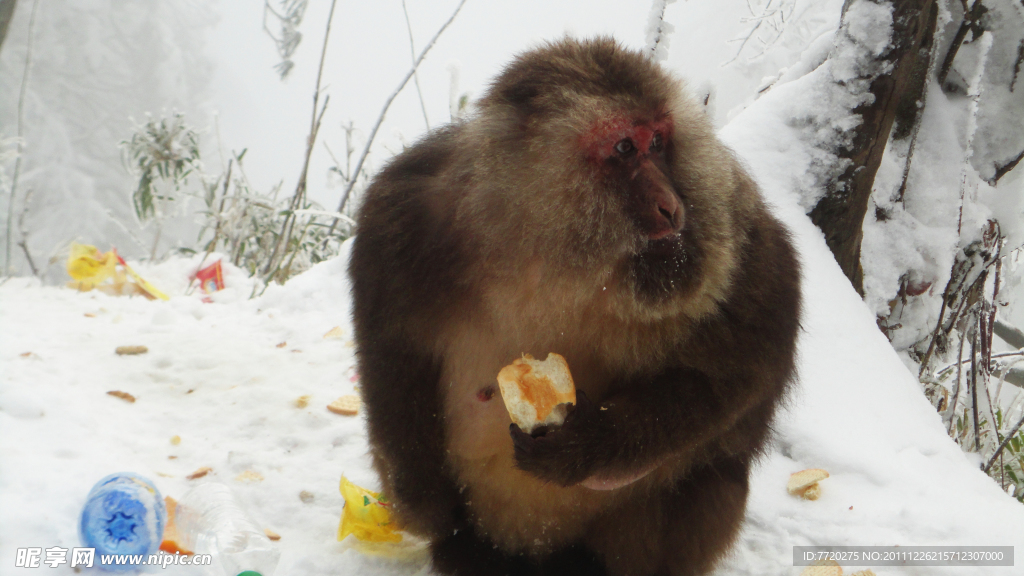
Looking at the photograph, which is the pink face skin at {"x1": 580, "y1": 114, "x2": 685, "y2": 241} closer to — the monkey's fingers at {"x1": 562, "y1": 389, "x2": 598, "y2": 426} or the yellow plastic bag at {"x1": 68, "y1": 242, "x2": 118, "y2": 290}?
the monkey's fingers at {"x1": 562, "y1": 389, "x2": 598, "y2": 426}

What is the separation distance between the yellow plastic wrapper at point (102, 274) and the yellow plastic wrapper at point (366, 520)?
2829mm

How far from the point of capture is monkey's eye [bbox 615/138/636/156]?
4.98 ft

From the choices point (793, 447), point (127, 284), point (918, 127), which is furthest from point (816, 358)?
point (127, 284)

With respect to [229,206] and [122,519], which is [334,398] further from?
[229,206]

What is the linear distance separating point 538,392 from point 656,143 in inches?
24.8

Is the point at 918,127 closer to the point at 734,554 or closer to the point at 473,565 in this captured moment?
the point at 734,554

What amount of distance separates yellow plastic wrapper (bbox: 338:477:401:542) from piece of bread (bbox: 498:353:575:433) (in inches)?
25.6

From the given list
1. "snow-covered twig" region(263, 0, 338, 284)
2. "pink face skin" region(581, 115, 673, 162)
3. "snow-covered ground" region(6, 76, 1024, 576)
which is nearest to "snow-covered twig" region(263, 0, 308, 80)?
"snow-covered twig" region(263, 0, 338, 284)

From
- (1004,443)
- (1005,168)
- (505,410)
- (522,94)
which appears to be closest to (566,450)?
(505,410)

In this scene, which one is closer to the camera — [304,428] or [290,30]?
[304,428]

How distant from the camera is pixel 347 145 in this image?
20.9 feet

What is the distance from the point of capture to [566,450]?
60.3 inches

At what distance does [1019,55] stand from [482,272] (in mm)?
3157

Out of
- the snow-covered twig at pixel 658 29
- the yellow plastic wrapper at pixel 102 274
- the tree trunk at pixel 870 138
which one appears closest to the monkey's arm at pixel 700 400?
the tree trunk at pixel 870 138
